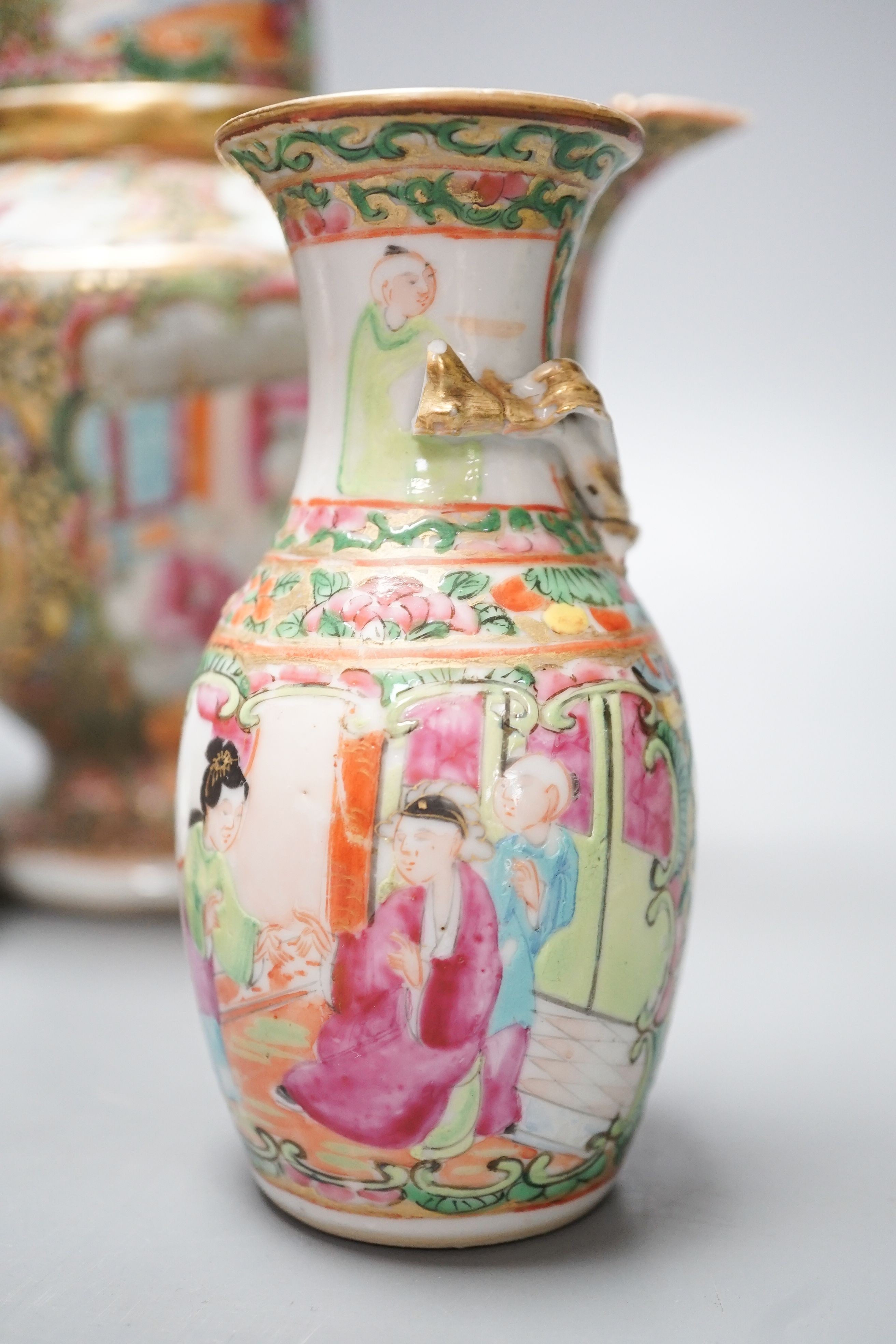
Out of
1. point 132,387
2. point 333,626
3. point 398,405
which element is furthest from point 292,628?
point 132,387

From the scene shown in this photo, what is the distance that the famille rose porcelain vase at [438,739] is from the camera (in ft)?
3.40

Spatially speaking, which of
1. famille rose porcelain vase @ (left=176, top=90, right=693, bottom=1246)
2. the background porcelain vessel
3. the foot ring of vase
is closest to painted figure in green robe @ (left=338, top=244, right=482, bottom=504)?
famille rose porcelain vase @ (left=176, top=90, right=693, bottom=1246)

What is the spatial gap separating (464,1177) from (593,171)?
0.65 metres

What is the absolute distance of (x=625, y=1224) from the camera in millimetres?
1171

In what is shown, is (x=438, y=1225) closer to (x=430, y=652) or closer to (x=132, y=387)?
(x=430, y=652)

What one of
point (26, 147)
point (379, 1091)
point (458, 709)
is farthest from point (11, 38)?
point (379, 1091)

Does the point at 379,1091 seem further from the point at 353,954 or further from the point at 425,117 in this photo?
the point at 425,117

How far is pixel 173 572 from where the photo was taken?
1.81 m

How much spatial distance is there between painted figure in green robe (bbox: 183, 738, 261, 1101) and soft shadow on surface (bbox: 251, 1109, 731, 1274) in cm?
16

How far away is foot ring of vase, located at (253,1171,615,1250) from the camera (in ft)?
3.64

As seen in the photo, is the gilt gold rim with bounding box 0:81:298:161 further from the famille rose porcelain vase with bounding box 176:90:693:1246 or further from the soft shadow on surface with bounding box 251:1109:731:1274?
the soft shadow on surface with bounding box 251:1109:731:1274

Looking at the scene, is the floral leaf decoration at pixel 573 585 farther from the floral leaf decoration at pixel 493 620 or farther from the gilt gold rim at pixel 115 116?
the gilt gold rim at pixel 115 116

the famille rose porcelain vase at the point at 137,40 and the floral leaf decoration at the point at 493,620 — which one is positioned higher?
the famille rose porcelain vase at the point at 137,40

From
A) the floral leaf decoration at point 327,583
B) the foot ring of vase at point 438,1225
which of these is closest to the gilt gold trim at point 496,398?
the floral leaf decoration at point 327,583
